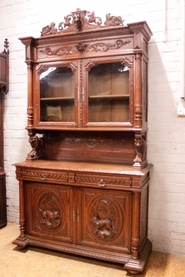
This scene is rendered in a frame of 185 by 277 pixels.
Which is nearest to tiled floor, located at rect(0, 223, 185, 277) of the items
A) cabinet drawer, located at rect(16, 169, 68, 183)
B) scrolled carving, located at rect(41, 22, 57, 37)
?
cabinet drawer, located at rect(16, 169, 68, 183)

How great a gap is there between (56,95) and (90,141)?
59 centimetres

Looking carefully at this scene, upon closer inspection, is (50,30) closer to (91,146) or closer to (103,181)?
(91,146)

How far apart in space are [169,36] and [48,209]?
6.68ft

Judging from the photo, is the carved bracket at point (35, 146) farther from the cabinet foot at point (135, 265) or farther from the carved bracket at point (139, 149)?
the cabinet foot at point (135, 265)

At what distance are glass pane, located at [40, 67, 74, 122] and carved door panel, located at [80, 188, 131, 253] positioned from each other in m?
0.81

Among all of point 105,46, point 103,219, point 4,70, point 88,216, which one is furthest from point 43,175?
point 4,70

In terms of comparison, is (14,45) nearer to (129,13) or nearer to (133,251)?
(129,13)

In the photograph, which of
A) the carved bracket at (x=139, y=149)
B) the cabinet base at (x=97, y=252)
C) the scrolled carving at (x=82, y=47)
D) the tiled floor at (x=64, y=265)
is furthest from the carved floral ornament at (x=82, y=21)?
the tiled floor at (x=64, y=265)

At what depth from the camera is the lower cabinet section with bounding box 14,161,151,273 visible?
216 cm

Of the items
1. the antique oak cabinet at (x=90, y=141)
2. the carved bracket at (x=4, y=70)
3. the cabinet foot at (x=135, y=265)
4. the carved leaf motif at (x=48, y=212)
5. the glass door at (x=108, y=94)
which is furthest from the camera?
the carved bracket at (x=4, y=70)

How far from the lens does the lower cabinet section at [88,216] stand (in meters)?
2.16

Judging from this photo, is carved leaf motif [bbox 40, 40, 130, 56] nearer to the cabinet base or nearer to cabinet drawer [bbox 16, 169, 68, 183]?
cabinet drawer [bbox 16, 169, 68, 183]

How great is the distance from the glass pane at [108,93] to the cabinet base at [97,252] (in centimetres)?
121

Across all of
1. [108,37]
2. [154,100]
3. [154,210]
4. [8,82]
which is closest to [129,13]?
[108,37]
